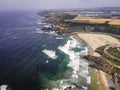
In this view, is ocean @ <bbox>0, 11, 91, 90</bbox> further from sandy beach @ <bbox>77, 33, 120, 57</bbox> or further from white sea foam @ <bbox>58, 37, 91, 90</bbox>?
sandy beach @ <bbox>77, 33, 120, 57</bbox>

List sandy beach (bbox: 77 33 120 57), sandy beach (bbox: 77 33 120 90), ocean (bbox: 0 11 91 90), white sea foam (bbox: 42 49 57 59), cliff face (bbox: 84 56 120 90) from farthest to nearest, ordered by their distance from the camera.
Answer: sandy beach (bbox: 77 33 120 57), white sea foam (bbox: 42 49 57 59), cliff face (bbox: 84 56 120 90), sandy beach (bbox: 77 33 120 90), ocean (bbox: 0 11 91 90)

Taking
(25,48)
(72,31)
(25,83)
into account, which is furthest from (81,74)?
(72,31)

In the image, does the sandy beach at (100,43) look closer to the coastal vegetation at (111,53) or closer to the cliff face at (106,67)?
the cliff face at (106,67)

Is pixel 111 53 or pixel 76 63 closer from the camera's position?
pixel 76 63

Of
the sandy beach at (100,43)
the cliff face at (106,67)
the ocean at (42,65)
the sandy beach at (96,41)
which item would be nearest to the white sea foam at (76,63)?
the ocean at (42,65)

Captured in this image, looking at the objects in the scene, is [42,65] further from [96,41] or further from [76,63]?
[96,41]

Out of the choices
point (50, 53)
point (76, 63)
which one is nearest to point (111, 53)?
point (76, 63)

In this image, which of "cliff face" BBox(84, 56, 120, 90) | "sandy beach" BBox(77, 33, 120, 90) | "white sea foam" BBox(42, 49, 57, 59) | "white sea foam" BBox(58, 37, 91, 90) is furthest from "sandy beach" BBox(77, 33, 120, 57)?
"white sea foam" BBox(42, 49, 57, 59)

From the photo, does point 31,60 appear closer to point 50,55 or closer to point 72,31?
point 50,55
